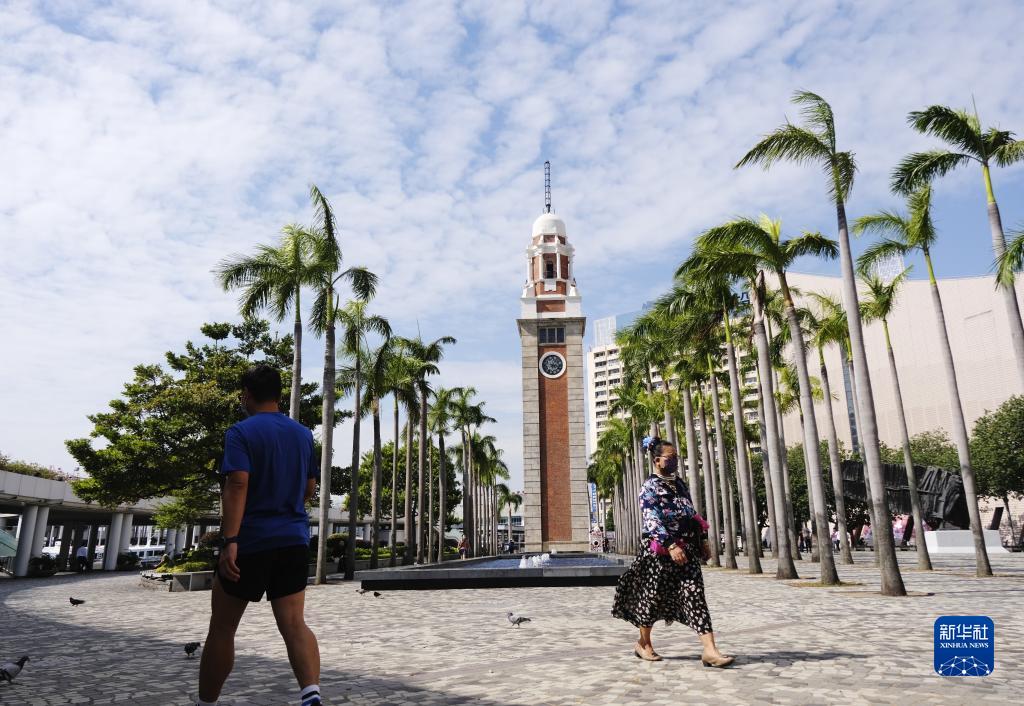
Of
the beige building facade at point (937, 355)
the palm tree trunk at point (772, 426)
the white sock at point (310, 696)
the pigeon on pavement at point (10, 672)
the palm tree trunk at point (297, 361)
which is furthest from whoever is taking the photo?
the beige building facade at point (937, 355)

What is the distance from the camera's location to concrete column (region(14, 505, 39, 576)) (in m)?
32.7

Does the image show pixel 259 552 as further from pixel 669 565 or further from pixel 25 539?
pixel 25 539

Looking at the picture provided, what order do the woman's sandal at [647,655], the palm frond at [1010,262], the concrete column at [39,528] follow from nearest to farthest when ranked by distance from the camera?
the woman's sandal at [647,655]
the palm frond at [1010,262]
the concrete column at [39,528]

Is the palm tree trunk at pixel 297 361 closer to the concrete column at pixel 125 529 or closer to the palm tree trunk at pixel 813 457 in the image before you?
the palm tree trunk at pixel 813 457

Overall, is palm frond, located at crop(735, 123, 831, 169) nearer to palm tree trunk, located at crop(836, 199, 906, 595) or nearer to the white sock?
palm tree trunk, located at crop(836, 199, 906, 595)

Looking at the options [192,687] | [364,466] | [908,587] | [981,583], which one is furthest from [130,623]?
[364,466]

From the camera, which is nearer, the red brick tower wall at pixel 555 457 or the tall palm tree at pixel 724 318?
the tall palm tree at pixel 724 318

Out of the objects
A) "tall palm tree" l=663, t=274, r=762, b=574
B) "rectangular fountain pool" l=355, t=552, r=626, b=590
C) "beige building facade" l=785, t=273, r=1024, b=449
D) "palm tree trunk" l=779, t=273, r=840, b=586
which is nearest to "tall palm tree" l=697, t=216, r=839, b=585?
"palm tree trunk" l=779, t=273, r=840, b=586

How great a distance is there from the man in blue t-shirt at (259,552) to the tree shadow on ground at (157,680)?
168 centimetres

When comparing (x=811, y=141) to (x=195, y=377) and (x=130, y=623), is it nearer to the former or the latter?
(x=130, y=623)

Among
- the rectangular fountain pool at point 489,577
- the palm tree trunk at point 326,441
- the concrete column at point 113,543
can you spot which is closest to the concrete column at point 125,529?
the concrete column at point 113,543

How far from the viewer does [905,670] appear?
19.2 feet

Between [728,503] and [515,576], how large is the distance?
504 inches

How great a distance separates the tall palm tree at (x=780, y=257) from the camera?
16.1 meters
